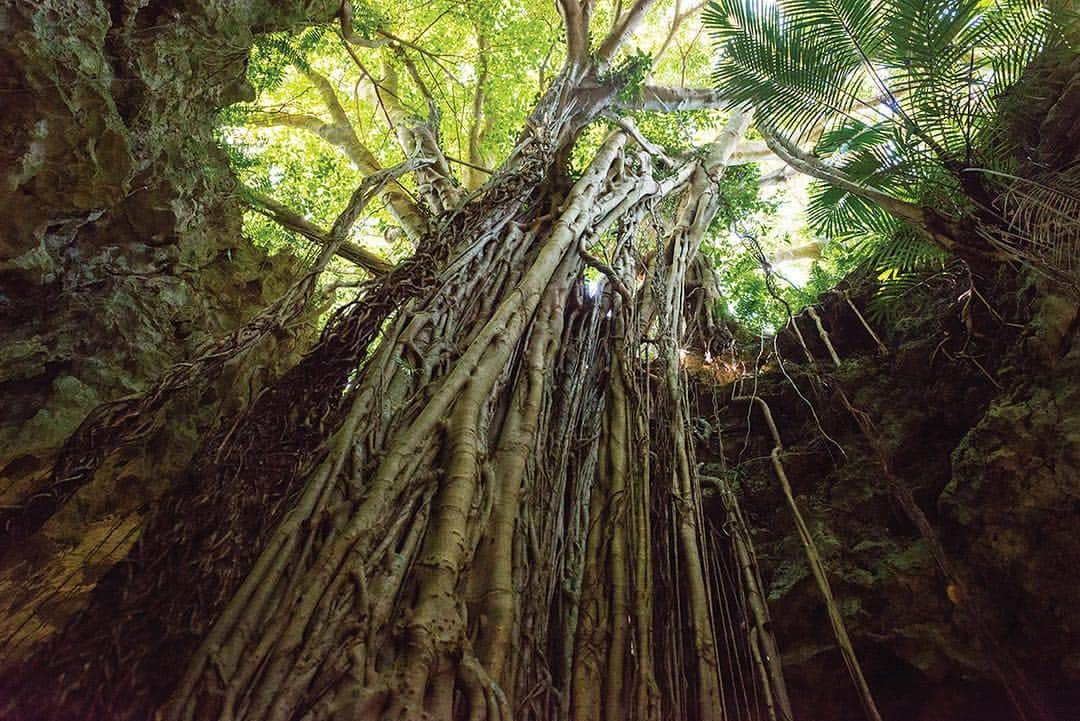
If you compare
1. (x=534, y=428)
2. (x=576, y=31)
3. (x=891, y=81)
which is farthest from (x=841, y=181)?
(x=576, y=31)

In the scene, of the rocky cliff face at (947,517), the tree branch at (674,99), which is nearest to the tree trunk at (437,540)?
the rocky cliff face at (947,517)

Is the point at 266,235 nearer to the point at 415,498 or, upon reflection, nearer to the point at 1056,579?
the point at 415,498

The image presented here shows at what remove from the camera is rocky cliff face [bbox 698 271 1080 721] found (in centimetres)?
150

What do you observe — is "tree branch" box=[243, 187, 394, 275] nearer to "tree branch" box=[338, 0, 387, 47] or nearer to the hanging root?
"tree branch" box=[338, 0, 387, 47]

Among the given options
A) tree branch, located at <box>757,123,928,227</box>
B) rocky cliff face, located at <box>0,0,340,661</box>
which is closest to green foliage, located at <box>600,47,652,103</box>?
tree branch, located at <box>757,123,928,227</box>

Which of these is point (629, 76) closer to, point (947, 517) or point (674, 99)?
point (674, 99)

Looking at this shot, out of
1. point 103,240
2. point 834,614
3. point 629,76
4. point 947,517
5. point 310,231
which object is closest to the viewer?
point 834,614

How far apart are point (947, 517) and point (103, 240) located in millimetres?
2924

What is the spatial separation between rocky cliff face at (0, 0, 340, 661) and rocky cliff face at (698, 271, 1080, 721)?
6.88 feet

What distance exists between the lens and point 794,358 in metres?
3.06

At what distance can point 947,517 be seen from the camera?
1785mm

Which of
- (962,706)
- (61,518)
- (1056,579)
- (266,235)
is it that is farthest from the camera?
(266,235)

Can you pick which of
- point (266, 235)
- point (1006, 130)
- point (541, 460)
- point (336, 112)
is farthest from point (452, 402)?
point (336, 112)

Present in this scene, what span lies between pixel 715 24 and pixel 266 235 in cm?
306
